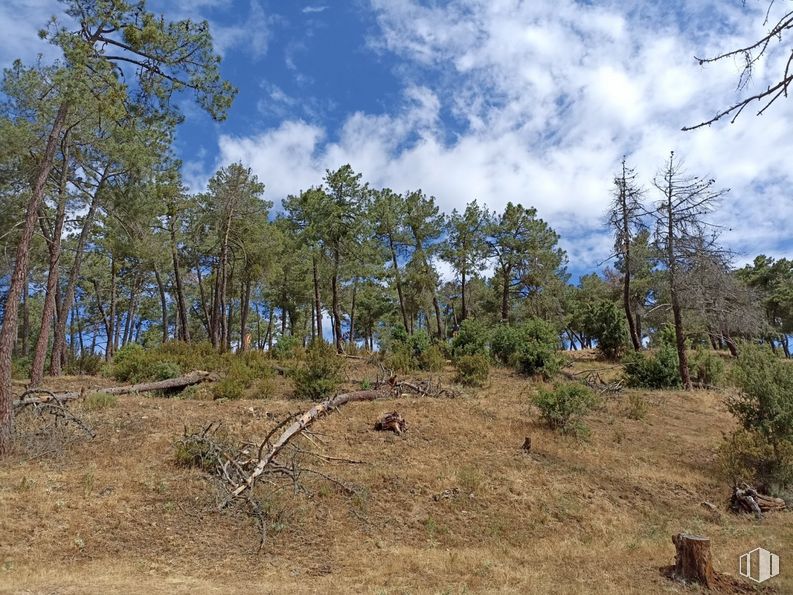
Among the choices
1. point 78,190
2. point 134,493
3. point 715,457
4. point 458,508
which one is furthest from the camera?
point 78,190

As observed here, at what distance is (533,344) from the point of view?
2044 centimetres

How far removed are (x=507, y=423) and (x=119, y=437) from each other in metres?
9.02

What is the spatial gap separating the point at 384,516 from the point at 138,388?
9.70 metres

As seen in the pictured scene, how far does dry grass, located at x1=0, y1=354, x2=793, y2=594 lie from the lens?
5945mm

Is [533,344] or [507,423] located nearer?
[507,423]

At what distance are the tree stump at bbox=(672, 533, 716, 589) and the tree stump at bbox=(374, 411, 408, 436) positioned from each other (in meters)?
6.48

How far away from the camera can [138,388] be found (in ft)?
47.1

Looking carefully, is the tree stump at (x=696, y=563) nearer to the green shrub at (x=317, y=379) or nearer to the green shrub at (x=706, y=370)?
the green shrub at (x=317, y=379)

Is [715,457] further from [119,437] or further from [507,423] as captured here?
[119,437]

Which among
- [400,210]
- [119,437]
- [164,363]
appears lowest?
[119,437]

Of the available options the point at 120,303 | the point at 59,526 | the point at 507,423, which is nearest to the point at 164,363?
the point at 59,526

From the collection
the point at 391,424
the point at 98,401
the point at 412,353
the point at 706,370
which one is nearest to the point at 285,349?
the point at 412,353

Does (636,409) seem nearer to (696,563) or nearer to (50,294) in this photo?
(696,563)

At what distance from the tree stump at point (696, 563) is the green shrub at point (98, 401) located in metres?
11.9
